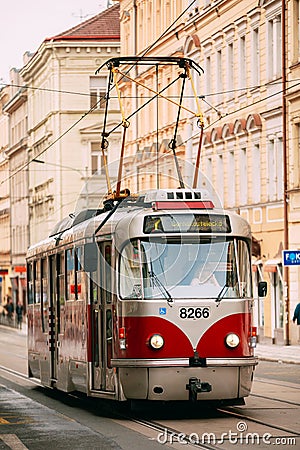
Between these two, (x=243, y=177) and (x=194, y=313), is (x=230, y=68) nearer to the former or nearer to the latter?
(x=243, y=177)

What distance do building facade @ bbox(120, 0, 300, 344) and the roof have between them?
1885cm

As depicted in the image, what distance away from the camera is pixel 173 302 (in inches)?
664

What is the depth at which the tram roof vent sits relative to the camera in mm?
17922

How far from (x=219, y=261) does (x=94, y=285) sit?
215 centimetres

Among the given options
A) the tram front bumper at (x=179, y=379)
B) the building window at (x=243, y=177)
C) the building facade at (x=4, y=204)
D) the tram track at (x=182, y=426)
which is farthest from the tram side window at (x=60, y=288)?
the building facade at (x=4, y=204)

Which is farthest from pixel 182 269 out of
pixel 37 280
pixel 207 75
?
pixel 207 75

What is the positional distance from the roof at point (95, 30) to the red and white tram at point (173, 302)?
193 feet

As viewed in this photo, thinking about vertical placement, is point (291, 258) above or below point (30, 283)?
above

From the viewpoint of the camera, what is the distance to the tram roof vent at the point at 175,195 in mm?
17922

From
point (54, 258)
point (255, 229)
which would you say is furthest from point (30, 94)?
point (54, 258)

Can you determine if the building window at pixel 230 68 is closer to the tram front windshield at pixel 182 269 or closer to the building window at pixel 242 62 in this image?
the building window at pixel 242 62

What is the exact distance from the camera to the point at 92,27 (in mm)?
76875

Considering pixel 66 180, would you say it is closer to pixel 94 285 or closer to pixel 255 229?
pixel 255 229

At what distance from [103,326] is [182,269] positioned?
1.68 meters
